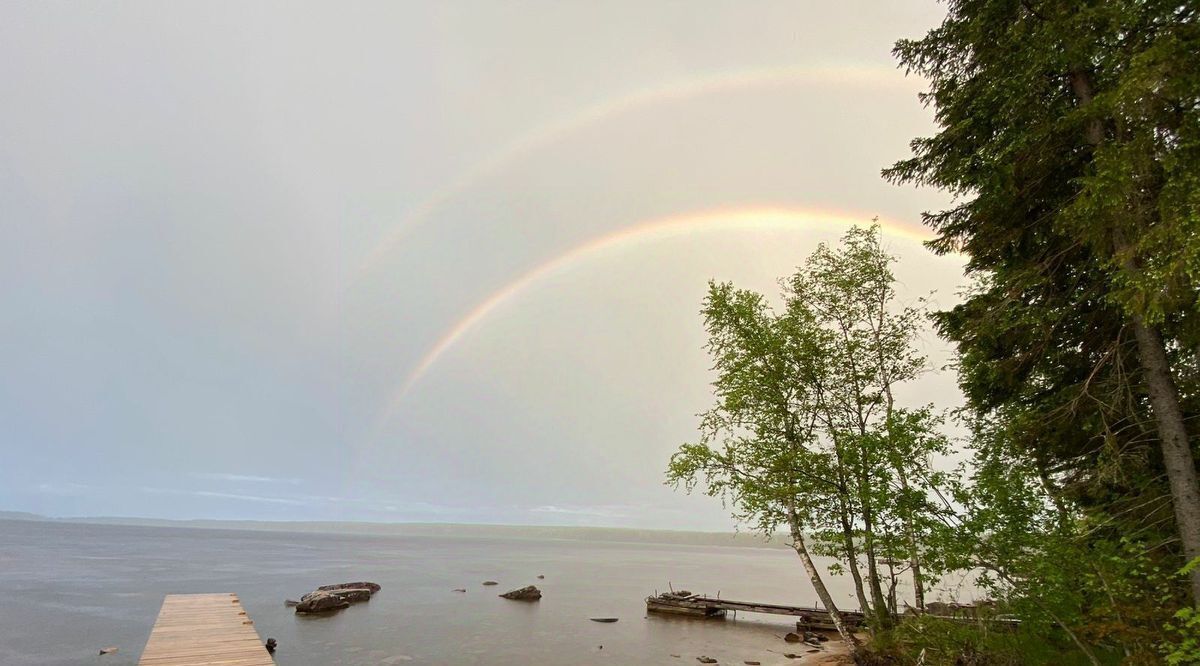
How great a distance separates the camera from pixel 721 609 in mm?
45219

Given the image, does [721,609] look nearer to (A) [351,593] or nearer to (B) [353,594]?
(B) [353,594]

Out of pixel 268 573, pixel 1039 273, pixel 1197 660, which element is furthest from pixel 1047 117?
pixel 268 573

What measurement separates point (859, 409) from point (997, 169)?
9983 mm

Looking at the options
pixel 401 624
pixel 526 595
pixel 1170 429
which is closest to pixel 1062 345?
pixel 1170 429

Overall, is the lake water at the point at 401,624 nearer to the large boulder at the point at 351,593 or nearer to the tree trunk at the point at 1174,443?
the large boulder at the point at 351,593

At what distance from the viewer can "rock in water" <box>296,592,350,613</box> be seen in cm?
4409

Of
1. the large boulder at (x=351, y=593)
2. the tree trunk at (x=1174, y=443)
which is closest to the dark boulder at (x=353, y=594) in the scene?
the large boulder at (x=351, y=593)

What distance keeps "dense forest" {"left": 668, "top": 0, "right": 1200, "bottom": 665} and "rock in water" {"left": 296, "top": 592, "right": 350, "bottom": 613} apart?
4181 centimetres

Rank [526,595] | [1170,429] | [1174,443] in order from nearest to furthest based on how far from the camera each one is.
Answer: [1174,443] → [1170,429] → [526,595]

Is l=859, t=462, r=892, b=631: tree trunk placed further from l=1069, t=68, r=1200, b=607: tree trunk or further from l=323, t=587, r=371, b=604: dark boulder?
l=323, t=587, r=371, b=604: dark boulder

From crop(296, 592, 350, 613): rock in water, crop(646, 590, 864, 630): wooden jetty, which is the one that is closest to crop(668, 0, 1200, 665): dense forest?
crop(646, 590, 864, 630): wooden jetty

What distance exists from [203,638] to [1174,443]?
23345 mm

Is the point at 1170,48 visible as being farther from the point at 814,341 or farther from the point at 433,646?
the point at 433,646

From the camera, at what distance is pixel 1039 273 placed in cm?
1205
